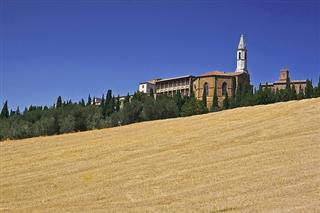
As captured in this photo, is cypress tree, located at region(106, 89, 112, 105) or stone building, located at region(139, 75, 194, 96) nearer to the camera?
cypress tree, located at region(106, 89, 112, 105)

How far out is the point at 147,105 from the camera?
7512cm

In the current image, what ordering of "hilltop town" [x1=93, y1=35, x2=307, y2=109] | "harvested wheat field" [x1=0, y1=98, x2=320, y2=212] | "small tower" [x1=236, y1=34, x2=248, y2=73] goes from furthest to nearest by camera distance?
"small tower" [x1=236, y1=34, x2=248, y2=73]
"hilltop town" [x1=93, y1=35, x2=307, y2=109]
"harvested wheat field" [x1=0, y1=98, x2=320, y2=212]

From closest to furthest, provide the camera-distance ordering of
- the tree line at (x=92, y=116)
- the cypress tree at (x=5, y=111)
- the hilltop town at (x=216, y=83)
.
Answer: the tree line at (x=92, y=116) → the cypress tree at (x=5, y=111) → the hilltop town at (x=216, y=83)

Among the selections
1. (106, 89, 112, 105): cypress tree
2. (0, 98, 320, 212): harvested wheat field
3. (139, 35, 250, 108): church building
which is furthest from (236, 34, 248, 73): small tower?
(0, 98, 320, 212): harvested wheat field

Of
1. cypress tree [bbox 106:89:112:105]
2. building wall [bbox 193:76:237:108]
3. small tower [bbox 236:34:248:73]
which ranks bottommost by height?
cypress tree [bbox 106:89:112:105]

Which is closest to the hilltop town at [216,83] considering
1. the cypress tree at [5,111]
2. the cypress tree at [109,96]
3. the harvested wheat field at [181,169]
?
the cypress tree at [109,96]

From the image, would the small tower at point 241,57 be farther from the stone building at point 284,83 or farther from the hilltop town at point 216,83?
the stone building at point 284,83

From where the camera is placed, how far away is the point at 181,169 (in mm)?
24047

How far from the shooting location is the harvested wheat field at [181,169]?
17.6 meters

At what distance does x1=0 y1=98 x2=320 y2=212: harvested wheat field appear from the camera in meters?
17.6

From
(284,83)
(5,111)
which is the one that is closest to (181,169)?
(5,111)

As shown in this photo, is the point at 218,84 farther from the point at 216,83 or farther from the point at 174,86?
the point at 174,86

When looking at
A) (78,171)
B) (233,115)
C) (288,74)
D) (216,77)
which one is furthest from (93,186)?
(288,74)

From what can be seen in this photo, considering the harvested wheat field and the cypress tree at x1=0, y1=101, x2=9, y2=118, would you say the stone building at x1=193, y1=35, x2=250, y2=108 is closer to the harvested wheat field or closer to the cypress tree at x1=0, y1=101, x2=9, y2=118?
the cypress tree at x1=0, y1=101, x2=9, y2=118
